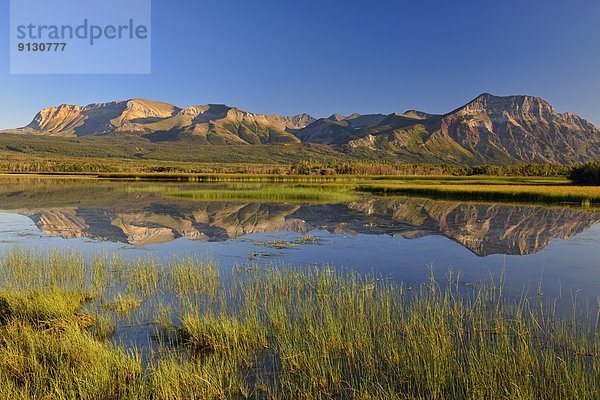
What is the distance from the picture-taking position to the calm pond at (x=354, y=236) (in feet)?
59.5

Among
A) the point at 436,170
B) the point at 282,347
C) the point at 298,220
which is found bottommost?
the point at 282,347

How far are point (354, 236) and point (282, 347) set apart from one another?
1858 centimetres

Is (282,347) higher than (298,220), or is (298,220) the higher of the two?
(298,220)

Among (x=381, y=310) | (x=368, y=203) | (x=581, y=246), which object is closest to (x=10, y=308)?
(x=381, y=310)

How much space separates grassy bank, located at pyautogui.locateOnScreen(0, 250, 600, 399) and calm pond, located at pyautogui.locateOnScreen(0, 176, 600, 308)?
14.3 ft

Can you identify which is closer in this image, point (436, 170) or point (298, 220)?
point (298, 220)

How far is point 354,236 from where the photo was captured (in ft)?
89.0

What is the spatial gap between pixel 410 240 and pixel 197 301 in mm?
16938

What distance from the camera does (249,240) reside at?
2544cm

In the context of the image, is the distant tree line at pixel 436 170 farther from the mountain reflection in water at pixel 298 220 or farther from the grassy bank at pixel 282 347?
the grassy bank at pixel 282 347

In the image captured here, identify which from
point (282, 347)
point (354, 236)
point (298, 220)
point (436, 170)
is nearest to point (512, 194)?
point (298, 220)

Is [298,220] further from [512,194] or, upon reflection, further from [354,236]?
[512,194]

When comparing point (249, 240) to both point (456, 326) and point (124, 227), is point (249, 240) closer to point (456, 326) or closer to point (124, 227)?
point (124, 227)

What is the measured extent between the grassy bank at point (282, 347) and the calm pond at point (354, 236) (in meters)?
4.35
